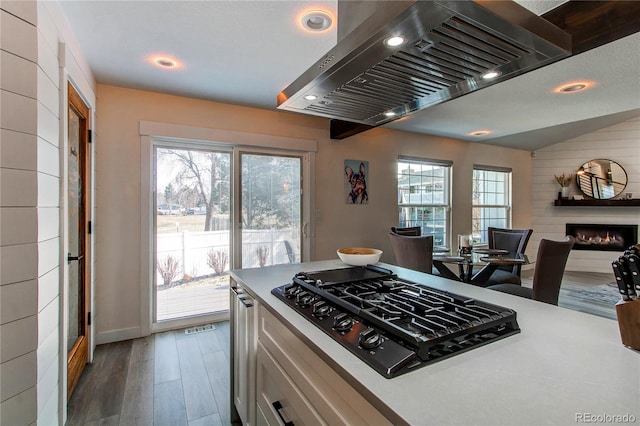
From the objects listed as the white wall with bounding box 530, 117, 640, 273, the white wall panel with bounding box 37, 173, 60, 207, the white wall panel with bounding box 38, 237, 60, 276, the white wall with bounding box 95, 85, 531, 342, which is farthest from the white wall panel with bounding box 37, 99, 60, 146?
the white wall with bounding box 530, 117, 640, 273

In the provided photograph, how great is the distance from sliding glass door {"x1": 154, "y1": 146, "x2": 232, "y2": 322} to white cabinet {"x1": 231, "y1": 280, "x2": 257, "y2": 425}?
1705 mm

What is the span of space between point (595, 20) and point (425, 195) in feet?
11.1

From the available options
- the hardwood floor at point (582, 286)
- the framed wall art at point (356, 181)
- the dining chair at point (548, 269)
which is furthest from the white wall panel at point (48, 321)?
the hardwood floor at point (582, 286)

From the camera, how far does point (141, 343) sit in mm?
2840

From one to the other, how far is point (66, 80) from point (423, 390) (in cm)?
237

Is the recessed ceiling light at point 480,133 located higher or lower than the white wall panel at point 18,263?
higher

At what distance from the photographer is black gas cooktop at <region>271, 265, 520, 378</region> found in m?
0.76

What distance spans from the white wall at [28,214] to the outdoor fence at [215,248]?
1.60 m

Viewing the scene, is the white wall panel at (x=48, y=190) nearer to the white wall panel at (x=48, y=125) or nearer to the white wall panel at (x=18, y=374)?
the white wall panel at (x=48, y=125)

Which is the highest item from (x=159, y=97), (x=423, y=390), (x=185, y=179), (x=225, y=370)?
(x=159, y=97)

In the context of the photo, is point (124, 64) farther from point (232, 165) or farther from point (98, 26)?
point (232, 165)

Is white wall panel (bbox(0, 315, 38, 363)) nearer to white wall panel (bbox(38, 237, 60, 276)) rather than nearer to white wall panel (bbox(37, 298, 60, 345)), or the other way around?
white wall panel (bbox(37, 298, 60, 345))

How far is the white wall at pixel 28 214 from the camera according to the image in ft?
4.14

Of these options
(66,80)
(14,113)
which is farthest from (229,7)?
(14,113)
